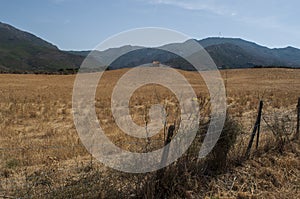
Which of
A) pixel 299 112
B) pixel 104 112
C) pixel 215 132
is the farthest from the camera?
pixel 104 112

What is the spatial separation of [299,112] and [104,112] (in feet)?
38.1

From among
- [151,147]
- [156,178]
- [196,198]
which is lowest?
[196,198]

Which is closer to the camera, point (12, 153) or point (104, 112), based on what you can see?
point (12, 153)

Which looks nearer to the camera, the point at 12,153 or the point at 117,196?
the point at 117,196

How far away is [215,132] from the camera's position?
718 centimetres

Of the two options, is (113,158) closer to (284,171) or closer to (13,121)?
(284,171)

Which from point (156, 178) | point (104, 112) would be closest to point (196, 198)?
point (156, 178)

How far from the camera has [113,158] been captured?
8.05 meters

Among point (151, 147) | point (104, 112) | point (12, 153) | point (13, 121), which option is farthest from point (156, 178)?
point (104, 112)

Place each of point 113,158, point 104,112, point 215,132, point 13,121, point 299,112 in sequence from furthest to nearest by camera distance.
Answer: point 104,112 → point 13,121 → point 299,112 → point 113,158 → point 215,132

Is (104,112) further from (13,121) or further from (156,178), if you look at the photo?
(156,178)

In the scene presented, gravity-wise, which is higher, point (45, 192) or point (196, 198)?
point (45, 192)

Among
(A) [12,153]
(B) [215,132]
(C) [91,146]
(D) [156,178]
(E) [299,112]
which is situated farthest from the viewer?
(E) [299,112]

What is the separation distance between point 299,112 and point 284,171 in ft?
10.0
